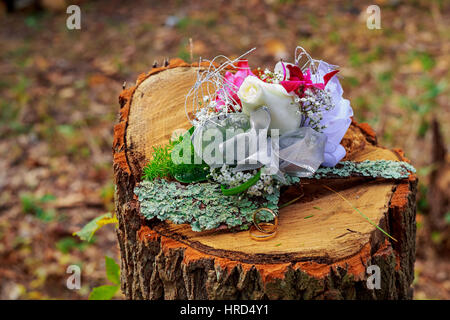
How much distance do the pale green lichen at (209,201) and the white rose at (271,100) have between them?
0.22 meters

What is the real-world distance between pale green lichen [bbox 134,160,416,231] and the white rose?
0.22 meters

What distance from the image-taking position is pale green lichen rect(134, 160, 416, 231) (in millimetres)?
1573

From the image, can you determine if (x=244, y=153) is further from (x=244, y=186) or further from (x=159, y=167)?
(x=159, y=167)

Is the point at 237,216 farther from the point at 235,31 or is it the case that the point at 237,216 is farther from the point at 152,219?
the point at 235,31

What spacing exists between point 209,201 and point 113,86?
9.40 ft

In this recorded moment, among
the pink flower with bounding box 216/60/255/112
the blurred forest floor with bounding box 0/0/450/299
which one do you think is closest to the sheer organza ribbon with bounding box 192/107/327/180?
the pink flower with bounding box 216/60/255/112

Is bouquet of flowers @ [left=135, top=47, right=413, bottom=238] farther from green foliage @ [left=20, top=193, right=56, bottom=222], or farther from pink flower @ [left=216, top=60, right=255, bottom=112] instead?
green foliage @ [left=20, top=193, right=56, bottom=222]

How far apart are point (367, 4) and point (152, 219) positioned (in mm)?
4271

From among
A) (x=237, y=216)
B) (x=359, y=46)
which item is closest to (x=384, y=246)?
(x=237, y=216)

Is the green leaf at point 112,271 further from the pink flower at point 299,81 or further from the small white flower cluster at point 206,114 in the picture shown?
the pink flower at point 299,81

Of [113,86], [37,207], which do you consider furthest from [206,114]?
[113,86]

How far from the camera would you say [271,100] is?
63.4 inches

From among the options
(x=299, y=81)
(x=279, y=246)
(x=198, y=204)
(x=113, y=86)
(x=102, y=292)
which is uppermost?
(x=113, y=86)

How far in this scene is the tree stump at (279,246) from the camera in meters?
1.46
